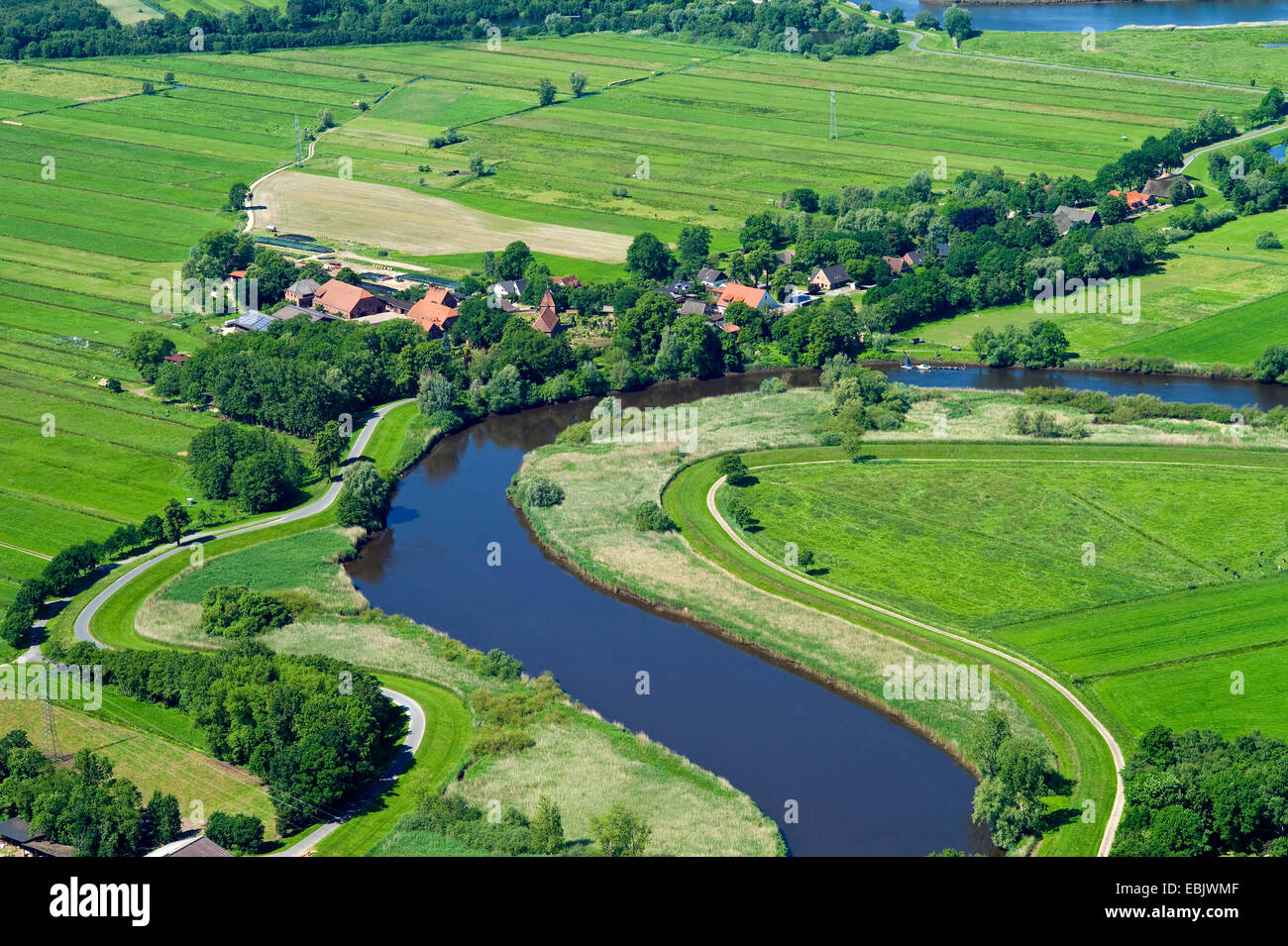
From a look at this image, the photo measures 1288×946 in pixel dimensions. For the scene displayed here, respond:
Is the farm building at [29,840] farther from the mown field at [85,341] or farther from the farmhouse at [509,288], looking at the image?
the farmhouse at [509,288]

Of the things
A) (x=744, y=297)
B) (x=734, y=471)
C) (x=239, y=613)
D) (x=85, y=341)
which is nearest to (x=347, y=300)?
(x=85, y=341)

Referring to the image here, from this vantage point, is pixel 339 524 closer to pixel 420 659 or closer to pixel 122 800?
pixel 420 659

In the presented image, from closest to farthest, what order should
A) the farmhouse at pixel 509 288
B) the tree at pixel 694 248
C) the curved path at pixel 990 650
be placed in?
the curved path at pixel 990 650 → the farmhouse at pixel 509 288 → the tree at pixel 694 248

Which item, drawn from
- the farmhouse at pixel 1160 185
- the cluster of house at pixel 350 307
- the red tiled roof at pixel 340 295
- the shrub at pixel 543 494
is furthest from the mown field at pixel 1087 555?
the farmhouse at pixel 1160 185

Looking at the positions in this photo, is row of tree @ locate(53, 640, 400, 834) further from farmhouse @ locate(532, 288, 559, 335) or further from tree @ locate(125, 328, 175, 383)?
farmhouse @ locate(532, 288, 559, 335)

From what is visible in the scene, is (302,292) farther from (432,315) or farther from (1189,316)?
(1189,316)

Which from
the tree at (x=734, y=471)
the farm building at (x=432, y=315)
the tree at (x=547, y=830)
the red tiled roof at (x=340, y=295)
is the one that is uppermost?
the red tiled roof at (x=340, y=295)
